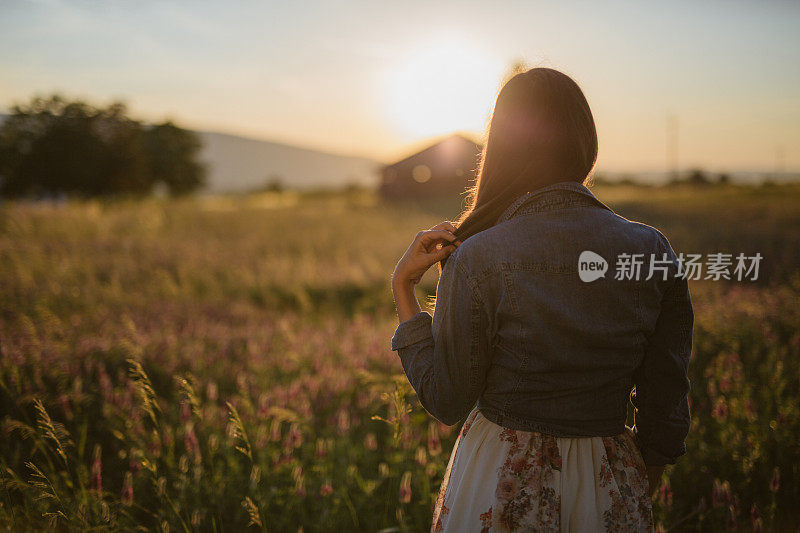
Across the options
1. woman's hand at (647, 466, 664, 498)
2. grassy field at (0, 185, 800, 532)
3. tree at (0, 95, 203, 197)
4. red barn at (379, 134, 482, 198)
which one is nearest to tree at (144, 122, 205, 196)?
tree at (0, 95, 203, 197)

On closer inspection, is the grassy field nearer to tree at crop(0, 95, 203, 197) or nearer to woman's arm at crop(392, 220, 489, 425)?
woman's arm at crop(392, 220, 489, 425)

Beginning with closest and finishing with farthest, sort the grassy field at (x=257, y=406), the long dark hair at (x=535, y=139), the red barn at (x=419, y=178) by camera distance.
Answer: the long dark hair at (x=535, y=139)
the grassy field at (x=257, y=406)
the red barn at (x=419, y=178)

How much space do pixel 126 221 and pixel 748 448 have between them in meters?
18.2

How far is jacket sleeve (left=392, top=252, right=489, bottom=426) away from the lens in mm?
1498

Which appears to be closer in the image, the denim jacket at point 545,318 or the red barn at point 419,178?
Result: the denim jacket at point 545,318

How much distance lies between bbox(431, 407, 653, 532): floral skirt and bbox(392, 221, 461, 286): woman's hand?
62 centimetres

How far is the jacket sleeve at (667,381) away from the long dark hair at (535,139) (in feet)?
1.84

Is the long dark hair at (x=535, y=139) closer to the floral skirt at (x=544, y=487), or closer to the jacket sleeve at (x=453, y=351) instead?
the jacket sleeve at (x=453, y=351)

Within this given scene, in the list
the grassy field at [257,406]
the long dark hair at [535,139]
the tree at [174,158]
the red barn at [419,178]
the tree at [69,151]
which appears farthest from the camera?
the tree at [174,158]

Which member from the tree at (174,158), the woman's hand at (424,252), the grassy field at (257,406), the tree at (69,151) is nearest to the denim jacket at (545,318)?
the woman's hand at (424,252)

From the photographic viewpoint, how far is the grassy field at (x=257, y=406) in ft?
9.45

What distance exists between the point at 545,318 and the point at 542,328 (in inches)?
1.3

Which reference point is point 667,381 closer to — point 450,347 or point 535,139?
point 450,347

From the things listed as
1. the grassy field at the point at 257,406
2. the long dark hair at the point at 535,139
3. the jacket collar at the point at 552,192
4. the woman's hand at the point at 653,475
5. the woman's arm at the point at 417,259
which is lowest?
the grassy field at the point at 257,406
